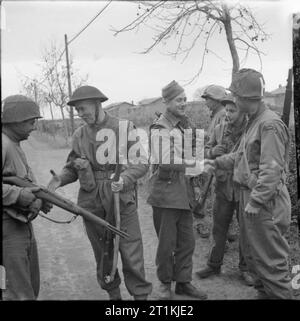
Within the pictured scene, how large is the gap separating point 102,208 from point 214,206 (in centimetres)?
108

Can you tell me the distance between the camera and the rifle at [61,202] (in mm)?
2770

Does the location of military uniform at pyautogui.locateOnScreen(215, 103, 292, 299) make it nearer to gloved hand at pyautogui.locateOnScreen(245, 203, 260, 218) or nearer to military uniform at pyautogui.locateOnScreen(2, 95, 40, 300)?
gloved hand at pyautogui.locateOnScreen(245, 203, 260, 218)

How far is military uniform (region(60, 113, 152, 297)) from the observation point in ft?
10.5

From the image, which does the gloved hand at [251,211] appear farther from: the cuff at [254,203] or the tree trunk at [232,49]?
the tree trunk at [232,49]

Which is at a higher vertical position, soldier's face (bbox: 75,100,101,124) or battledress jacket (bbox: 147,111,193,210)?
soldier's face (bbox: 75,100,101,124)

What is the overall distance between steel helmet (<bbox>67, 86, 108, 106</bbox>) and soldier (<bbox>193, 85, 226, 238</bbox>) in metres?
0.89

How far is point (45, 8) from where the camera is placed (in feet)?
9.56

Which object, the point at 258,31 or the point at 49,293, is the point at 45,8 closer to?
the point at 258,31

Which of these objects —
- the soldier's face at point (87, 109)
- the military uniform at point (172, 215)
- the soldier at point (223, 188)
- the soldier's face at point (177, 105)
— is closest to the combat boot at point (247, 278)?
the soldier at point (223, 188)

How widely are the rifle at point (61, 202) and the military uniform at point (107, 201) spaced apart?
0.52 feet

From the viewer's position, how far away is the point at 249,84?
3.10m

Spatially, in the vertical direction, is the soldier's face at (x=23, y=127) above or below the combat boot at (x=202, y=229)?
above

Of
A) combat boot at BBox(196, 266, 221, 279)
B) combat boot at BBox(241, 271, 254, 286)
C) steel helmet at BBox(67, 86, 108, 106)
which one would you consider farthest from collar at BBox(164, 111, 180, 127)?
combat boot at BBox(241, 271, 254, 286)
